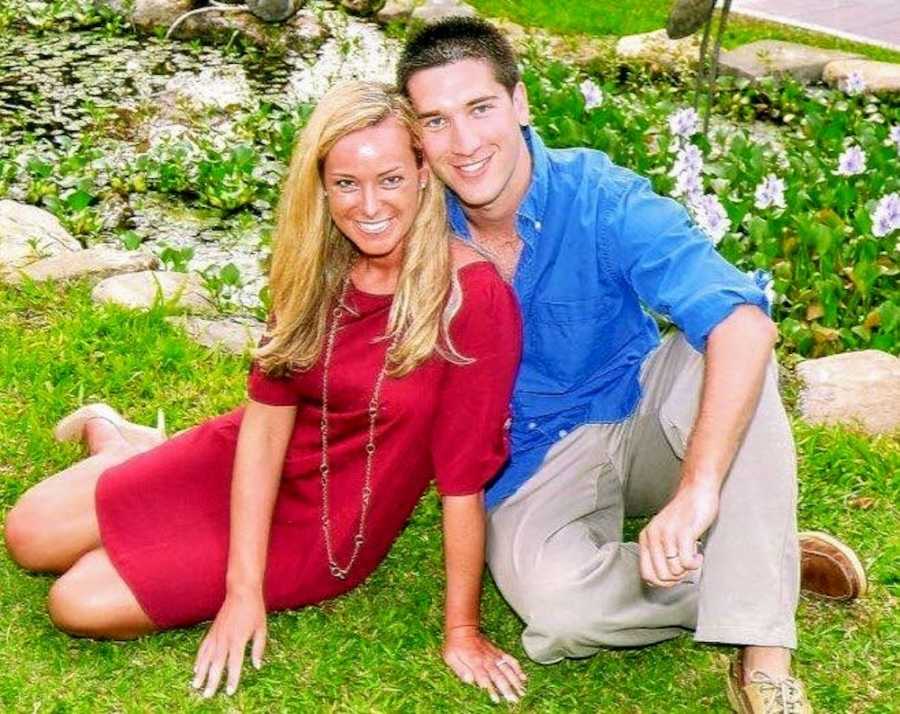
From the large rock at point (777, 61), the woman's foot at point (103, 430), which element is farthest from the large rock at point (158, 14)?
the woman's foot at point (103, 430)

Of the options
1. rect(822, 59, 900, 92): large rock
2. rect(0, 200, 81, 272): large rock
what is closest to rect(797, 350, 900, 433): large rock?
rect(0, 200, 81, 272): large rock

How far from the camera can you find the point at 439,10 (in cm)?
810

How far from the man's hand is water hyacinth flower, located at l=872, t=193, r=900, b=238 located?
225 centimetres

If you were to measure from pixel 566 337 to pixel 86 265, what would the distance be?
223 cm

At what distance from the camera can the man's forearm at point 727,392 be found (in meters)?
2.46

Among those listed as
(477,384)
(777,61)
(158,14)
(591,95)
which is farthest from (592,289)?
(158,14)

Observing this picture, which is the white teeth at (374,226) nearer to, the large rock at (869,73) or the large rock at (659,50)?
the large rock at (869,73)

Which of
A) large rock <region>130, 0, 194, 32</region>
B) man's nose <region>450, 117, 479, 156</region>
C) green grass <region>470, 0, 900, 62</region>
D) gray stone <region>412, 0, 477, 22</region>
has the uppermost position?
man's nose <region>450, 117, 479, 156</region>

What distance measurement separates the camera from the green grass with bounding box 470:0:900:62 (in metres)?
7.73

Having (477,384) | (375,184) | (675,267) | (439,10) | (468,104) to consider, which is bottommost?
(439,10)

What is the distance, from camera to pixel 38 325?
4.23 meters

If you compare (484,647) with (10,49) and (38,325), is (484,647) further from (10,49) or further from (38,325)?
(10,49)

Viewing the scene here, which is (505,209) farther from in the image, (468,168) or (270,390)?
(270,390)

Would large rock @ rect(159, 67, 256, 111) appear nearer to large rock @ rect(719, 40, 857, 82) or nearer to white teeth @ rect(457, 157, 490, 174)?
large rock @ rect(719, 40, 857, 82)
